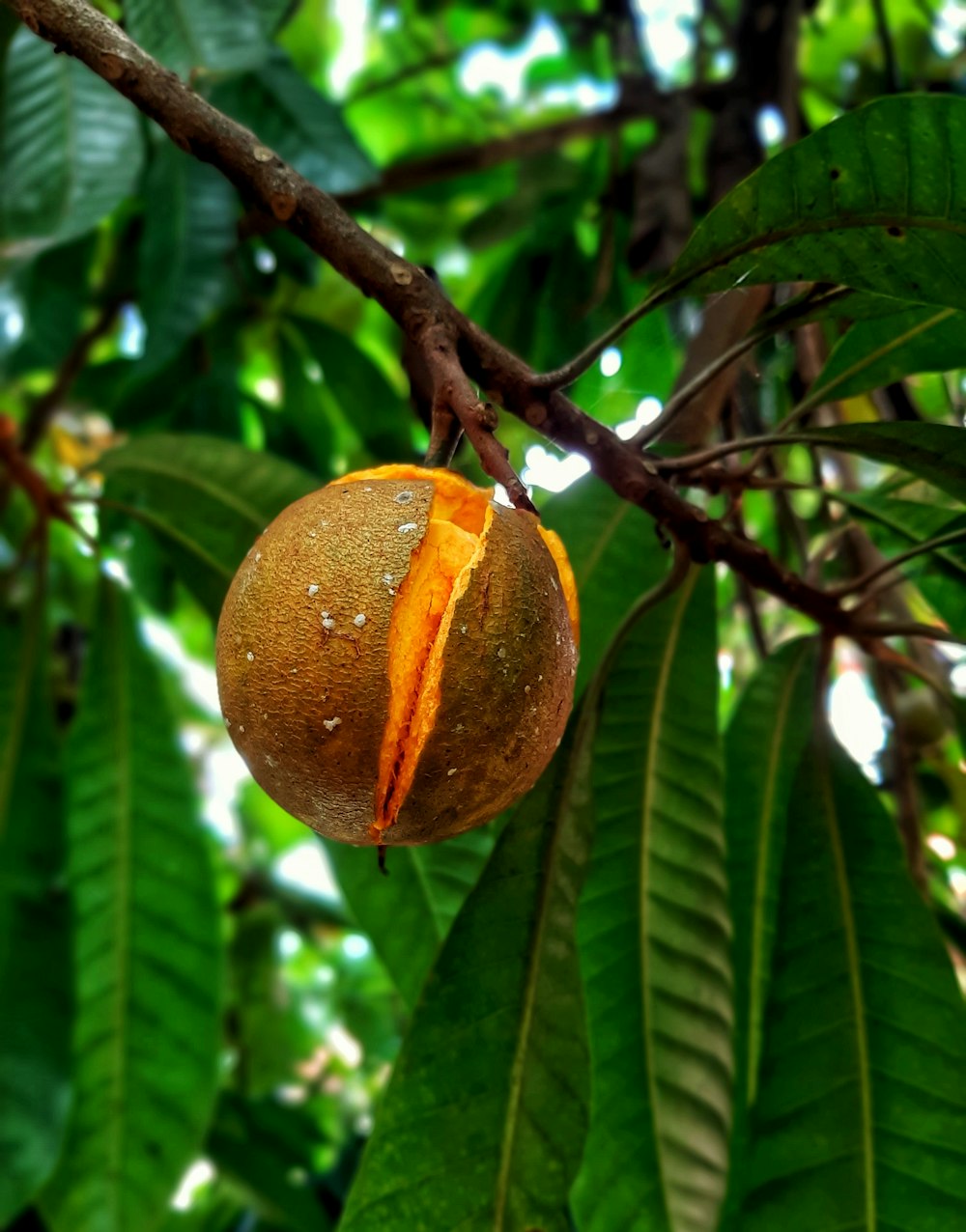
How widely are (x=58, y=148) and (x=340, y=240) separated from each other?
2.60 ft

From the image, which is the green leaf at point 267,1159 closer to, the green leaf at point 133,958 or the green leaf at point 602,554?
the green leaf at point 133,958

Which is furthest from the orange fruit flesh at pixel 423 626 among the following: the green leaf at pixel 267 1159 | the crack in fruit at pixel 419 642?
the green leaf at pixel 267 1159

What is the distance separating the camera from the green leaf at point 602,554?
106cm

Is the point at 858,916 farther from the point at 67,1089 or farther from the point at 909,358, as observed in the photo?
the point at 67,1089

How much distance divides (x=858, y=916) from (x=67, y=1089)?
0.97m

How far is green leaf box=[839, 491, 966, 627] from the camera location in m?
0.89

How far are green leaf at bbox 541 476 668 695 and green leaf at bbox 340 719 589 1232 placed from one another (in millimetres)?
236

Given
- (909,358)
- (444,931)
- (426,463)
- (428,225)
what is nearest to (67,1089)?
(444,931)

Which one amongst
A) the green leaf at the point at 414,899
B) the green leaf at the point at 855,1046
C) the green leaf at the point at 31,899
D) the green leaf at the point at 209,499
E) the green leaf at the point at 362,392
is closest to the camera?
the green leaf at the point at 855,1046

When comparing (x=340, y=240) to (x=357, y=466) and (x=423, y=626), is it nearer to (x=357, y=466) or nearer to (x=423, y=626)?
(x=423, y=626)

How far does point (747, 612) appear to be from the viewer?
57.1 inches

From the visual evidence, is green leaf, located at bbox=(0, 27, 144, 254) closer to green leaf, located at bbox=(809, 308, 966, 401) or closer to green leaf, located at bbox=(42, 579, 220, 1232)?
green leaf, located at bbox=(42, 579, 220, 1232)

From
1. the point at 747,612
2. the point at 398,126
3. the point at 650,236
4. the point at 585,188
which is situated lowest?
the point at 747,612

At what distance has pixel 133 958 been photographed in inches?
51.6
